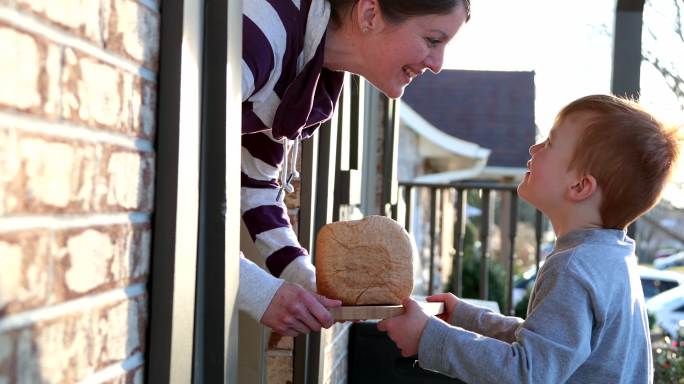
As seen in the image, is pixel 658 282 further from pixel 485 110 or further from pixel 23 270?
pixel 23 270

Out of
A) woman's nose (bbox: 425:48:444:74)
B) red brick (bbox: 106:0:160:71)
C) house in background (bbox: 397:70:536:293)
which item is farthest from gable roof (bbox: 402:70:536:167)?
red brick (bbox: 106:0:160:71)

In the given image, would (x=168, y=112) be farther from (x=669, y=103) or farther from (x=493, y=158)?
(x=493, y=158)

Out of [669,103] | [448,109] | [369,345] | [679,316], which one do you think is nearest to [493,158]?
[448,109]

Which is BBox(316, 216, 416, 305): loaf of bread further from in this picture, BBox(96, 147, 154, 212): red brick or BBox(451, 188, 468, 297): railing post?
BBox(451, 188, 468, 297): railing post

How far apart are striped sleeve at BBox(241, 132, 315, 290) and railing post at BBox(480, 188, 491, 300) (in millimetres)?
4195

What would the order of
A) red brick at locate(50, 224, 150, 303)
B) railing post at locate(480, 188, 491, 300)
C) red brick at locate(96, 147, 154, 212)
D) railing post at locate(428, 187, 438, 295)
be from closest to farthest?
red brick at locate(50, 224, 150, 303) < red brick at locate(96, 147, 154, 212) < railing post at locate(480, 188, 491, 300) < railing post at locate(428, 187, 438, 295)

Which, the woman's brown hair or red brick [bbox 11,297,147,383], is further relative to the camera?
the woman's brown hair

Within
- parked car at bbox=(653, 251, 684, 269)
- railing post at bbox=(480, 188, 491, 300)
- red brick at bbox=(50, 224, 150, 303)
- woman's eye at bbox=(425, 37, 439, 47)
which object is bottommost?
parked car at bbox=(653, 251, 684, 269)

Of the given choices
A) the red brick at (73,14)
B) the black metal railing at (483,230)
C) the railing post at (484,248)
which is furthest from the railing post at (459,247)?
the red brick at (73,14)

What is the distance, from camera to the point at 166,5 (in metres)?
1.31

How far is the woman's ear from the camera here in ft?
7.04

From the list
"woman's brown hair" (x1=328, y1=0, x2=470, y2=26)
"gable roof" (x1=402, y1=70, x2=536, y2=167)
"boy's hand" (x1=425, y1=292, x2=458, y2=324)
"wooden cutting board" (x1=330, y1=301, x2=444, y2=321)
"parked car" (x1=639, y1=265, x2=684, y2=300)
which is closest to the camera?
"wooden cutting board" (x1=330, y1=301, x2=444, y2=321)

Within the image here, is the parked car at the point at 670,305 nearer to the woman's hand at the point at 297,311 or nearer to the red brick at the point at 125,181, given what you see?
the woman's hand at the point at 297,311

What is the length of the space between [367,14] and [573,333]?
89 cm
